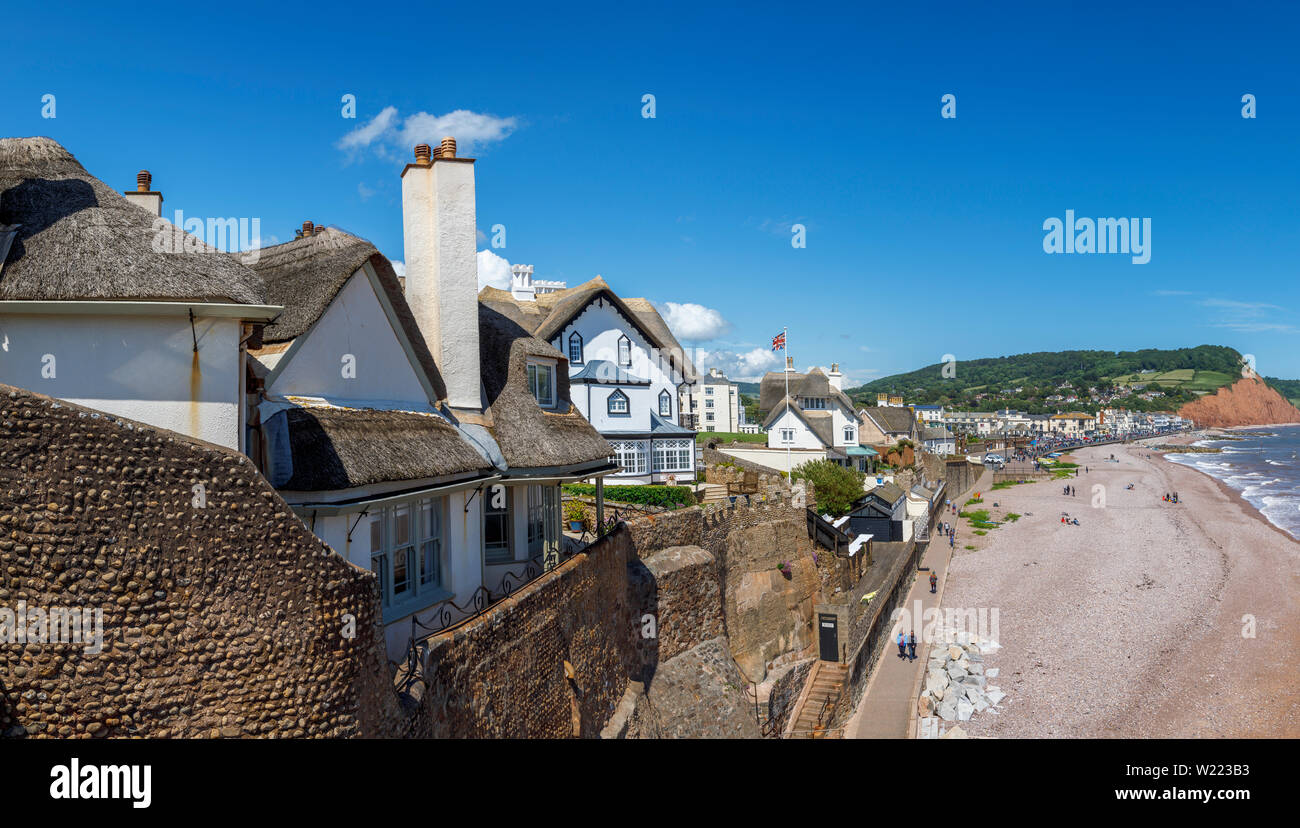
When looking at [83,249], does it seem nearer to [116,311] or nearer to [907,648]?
[116,311]

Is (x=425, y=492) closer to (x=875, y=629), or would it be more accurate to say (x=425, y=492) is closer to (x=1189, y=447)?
(x=875, y=629)

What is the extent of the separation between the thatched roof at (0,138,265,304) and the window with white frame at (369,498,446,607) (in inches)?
162

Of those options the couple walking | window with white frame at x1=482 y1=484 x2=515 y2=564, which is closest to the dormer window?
the couple walking

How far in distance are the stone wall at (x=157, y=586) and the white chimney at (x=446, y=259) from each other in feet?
26.4

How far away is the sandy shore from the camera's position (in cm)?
2433

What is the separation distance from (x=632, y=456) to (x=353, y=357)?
928 inches

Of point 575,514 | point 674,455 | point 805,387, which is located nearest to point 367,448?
point 575,514

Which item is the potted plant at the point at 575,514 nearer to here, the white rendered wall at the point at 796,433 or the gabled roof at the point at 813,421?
the gabled roof at the point at 813,421

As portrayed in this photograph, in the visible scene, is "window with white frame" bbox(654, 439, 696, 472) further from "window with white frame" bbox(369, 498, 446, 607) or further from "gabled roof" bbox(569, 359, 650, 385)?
→ "window with white frame" bbox(369, 498, 446, 607)

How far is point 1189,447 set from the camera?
472 ft

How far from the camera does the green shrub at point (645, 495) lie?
28.6 m

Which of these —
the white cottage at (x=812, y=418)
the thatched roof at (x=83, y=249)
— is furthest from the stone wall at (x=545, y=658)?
the white cottage at (x=812, y=418)
